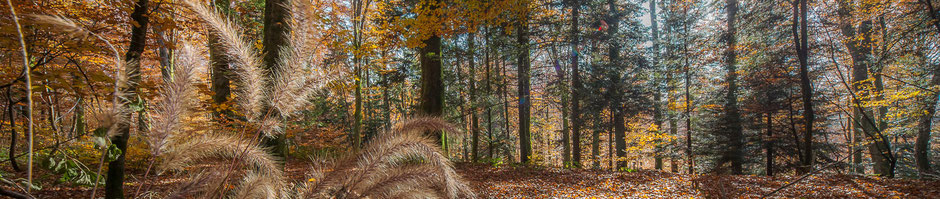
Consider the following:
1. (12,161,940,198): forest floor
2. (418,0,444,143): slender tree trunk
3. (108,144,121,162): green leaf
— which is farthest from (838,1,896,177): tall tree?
(108,144,121,162): green leaf

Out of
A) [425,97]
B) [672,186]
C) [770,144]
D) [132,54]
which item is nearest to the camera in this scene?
[132,54]

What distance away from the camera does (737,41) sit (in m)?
10.6

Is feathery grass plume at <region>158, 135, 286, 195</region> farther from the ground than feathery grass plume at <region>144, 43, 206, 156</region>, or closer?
closer

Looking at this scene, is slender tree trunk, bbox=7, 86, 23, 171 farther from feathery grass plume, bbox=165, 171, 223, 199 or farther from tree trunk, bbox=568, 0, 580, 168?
tree trunk, bbox=568, 0, 580, 168

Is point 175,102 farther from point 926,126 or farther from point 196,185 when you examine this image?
point 926,126

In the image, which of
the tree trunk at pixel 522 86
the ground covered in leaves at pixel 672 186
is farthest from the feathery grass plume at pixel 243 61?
the tree trunk at pixel 522 86

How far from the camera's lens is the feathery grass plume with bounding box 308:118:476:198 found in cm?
155

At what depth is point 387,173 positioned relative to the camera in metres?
1.67

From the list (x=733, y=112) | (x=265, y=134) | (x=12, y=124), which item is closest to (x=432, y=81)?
(x=12, y=124)

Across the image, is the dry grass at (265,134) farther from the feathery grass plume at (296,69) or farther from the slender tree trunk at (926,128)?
the slender tree trunk at (926,128)

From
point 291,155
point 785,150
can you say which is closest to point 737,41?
point 785,150

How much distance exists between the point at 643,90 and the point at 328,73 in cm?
1395

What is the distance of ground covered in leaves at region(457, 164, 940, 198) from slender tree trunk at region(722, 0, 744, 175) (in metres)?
3.98

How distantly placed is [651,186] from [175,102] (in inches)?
272
